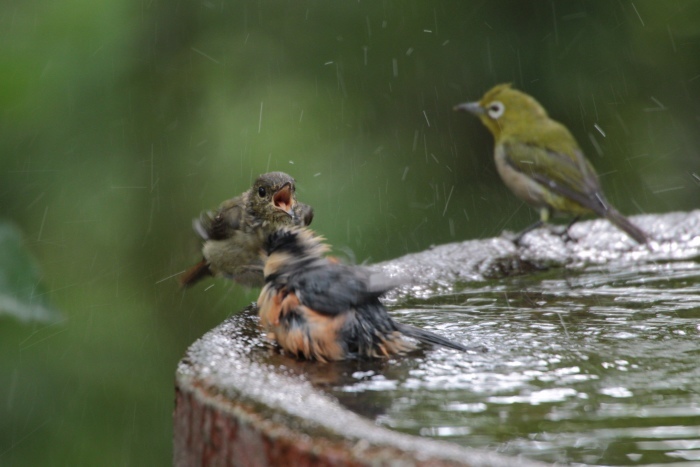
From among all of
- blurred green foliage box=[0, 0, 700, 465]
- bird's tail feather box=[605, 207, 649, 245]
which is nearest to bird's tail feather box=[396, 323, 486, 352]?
bird's tail feather box=[605, 207, 649, 245]

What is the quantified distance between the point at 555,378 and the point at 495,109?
484 centimetres

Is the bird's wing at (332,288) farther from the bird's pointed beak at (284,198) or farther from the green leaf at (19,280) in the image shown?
the bird's pointed beak at (284,198)

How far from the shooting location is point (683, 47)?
24.2ft

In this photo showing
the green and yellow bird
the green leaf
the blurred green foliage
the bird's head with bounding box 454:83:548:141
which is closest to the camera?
the green leaf

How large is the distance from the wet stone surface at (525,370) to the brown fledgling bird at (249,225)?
686 millimetres

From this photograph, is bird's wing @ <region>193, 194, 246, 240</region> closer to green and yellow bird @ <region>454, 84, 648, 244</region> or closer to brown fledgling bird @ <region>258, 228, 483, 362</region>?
brown fledgling bird @ <region>258, 228, 483, 362</region>

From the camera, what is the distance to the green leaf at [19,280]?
3.24 m

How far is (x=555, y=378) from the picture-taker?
2.24 meters

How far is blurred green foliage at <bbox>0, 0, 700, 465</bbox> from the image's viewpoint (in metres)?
5.62

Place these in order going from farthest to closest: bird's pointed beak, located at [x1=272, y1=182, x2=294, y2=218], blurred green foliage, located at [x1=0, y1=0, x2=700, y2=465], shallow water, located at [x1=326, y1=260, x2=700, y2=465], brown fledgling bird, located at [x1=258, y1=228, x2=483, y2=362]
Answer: blurred green foliage, located at [x1=0, y1=0, x2=700, y2=465] → bird's pointed beak, located at [x1=272, y1=182, x2=294, y2=218] → brown fledgling bird, located at [x1=258, y1=228, x2=483, y2=362] → shallow water, located at [x1=326, y1=260, x2=700, y2=465]

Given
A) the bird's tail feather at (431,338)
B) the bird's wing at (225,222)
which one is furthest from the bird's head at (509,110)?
the bird's tail feather at (431,338)

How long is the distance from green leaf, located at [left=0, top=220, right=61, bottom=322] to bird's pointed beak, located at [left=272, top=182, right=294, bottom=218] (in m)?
1.15

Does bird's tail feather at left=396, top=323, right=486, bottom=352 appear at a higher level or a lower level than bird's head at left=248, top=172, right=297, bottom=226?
lower

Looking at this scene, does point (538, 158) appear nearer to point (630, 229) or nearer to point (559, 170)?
point (559, 170)
